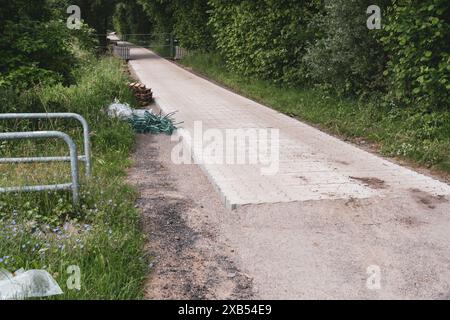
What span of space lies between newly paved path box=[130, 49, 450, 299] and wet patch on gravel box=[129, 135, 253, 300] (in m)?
0.11

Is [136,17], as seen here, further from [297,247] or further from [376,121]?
[297,247]

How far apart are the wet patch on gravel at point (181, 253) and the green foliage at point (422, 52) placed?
461cm

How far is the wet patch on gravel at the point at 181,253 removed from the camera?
4230 millimetres

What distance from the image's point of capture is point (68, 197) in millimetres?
5715

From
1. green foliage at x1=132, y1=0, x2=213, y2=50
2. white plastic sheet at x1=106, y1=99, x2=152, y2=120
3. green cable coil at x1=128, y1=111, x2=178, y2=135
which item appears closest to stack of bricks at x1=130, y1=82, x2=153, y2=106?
white plastic sheet at x1=106, y1=99, x2=152, y2=120

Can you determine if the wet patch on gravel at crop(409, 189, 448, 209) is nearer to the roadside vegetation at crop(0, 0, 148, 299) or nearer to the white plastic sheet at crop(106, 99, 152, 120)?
the roadside vegetation at crop(0, 0, 148, 299)

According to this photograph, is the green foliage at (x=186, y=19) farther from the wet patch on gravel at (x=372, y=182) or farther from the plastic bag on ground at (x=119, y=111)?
the wet patch on gravel at (x=372, y=182)

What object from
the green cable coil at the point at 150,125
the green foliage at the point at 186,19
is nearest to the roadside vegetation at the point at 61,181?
the green cable coil at the point at 150,125

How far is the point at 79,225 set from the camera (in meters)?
5.13

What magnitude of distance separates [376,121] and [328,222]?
529cm

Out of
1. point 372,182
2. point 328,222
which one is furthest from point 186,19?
point 328,222

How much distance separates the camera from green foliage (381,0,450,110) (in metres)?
8.62

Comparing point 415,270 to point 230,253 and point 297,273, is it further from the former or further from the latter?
point 230,253
